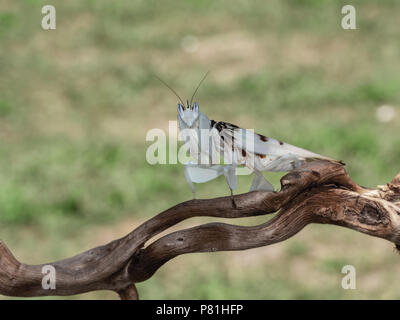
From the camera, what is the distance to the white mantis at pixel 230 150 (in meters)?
1.37

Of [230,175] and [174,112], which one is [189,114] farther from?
[174,112]

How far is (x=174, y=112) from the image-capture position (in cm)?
464

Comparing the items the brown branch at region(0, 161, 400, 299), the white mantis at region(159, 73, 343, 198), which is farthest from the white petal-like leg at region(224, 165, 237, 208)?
the brown branch at region(0, 161, 400, 299)

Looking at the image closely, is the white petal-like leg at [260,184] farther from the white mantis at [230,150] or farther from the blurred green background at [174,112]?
the blurred green background at [174,112]

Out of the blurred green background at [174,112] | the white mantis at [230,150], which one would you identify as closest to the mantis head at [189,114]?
the white mantis at [230,150]

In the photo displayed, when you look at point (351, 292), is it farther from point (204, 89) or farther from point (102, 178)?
point (204, 89)

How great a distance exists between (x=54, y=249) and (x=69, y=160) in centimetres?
80

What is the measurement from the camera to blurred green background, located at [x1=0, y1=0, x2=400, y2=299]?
3.46 meters

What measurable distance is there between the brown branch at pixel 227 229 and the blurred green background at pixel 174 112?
1838mm

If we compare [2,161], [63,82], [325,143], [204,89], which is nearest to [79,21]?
[63,82]

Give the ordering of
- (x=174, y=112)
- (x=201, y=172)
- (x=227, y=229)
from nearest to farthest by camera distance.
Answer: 1. (x=227, y=229)
2. (x=201, y=172)
3. (x=174, y=112)

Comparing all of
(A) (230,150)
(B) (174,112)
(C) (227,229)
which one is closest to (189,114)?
(A) (230,150)

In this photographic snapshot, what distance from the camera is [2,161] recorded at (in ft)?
13.9

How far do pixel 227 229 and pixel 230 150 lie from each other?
0.59 feet
